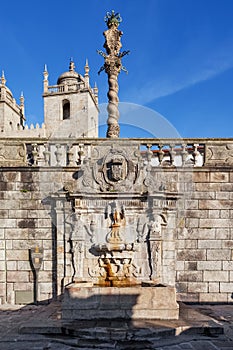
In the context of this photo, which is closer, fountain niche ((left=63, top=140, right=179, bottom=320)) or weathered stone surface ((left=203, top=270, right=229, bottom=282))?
fountain niche ((left=63, top=140, right=179, bottom=320))

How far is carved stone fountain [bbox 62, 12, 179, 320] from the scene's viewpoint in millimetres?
7793

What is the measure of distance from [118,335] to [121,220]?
10.2ft

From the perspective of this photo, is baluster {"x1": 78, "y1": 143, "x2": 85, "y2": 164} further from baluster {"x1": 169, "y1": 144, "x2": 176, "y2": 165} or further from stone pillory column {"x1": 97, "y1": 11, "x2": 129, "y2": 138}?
baluster {"x1": 169, "y1": 144, "x2": 176, "y2": 165}

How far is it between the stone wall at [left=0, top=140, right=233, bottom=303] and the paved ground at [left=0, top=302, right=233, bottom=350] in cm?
173

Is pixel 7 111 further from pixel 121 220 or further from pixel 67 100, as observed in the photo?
pixel 121 220

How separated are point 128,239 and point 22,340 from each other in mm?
3443

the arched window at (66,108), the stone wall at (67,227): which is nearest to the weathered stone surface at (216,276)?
the stone wall at (67,227)

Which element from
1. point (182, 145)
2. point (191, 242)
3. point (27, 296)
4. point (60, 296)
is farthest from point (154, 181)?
point (27, 296)

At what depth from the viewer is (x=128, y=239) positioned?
7961 millimetres

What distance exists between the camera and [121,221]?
804 cm

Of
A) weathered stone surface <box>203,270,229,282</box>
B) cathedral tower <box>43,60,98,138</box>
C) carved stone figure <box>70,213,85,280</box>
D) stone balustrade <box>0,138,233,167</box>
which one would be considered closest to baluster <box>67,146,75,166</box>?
stone balustrade <box>0,138,233,167</box>

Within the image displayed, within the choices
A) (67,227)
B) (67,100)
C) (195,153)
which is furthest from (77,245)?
(67,100)

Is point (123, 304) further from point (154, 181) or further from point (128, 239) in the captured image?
point (154, 181)

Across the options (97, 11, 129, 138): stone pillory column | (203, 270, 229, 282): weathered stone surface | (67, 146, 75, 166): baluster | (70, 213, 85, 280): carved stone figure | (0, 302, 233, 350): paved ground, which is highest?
(97, 11, 129, 138): stone pillory column
